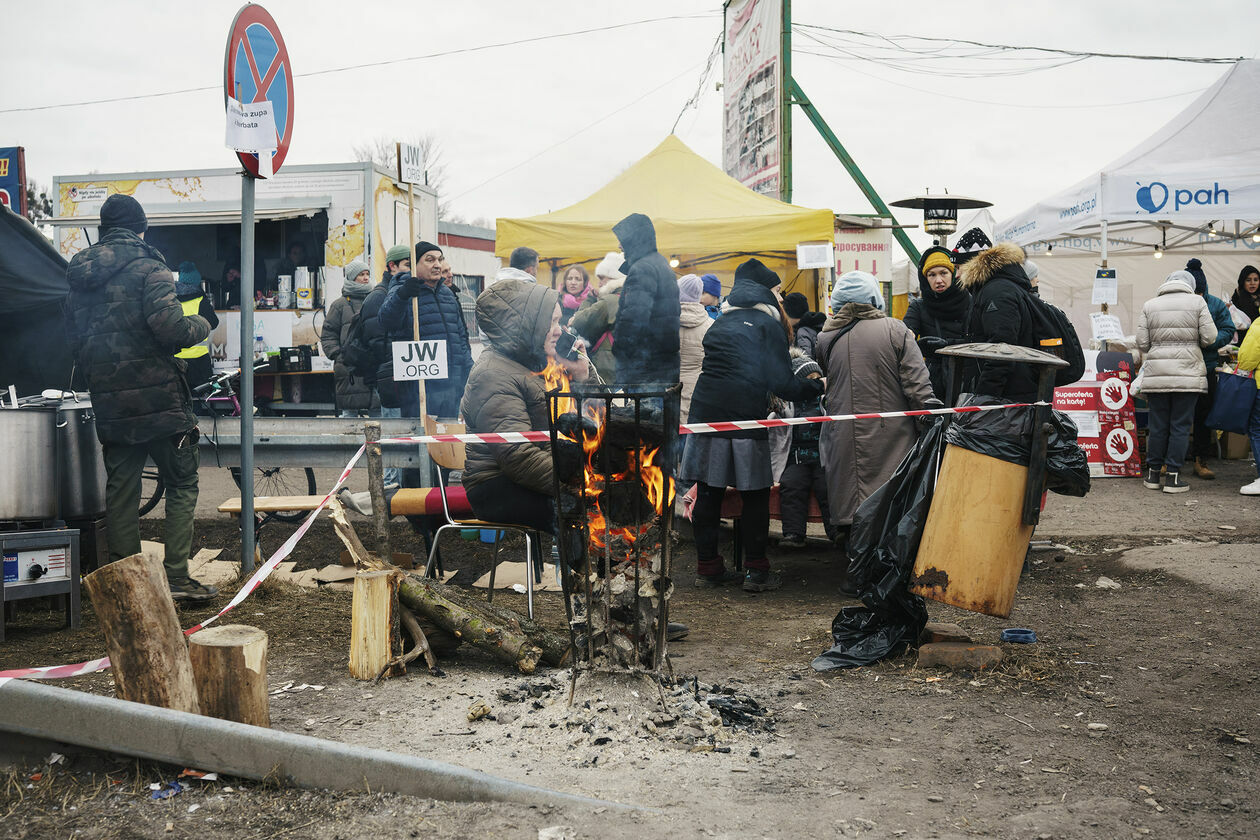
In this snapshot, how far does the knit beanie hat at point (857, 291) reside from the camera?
642cm

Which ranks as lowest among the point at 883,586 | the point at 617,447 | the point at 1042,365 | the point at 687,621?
the point at 687,621

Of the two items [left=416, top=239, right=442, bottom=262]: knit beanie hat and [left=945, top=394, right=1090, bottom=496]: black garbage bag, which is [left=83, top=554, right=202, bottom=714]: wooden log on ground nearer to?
[left=945, top=394, right=1090, bottom=496]: black garbage bag

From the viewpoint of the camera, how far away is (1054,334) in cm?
584

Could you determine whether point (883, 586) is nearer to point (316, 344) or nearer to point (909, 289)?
point (316, 344)

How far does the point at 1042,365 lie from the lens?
15.5 ft

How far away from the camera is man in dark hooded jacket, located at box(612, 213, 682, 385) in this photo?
594 centimetres

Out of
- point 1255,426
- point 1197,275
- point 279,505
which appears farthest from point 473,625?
point 1197,275


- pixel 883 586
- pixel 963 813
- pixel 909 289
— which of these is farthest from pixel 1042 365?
pixel 909 289

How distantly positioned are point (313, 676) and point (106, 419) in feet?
7.01

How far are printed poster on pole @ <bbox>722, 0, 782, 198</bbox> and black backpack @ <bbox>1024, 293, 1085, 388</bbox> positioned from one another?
33.1ft

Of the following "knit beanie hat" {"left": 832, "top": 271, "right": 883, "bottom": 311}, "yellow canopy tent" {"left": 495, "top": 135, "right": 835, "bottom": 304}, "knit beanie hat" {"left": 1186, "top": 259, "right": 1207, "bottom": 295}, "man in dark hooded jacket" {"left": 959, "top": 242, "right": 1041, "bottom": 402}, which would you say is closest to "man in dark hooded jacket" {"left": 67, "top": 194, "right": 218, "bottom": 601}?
"knit beanie hat" {"left": 832, "top": 271, "right": 883, "bottom": 311}

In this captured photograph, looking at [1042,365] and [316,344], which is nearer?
[1042,365]

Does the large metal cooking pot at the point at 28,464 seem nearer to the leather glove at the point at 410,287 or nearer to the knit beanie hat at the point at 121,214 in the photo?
the knit beanie hat at the point at 121,214

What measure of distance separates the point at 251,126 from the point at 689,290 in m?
3.66
